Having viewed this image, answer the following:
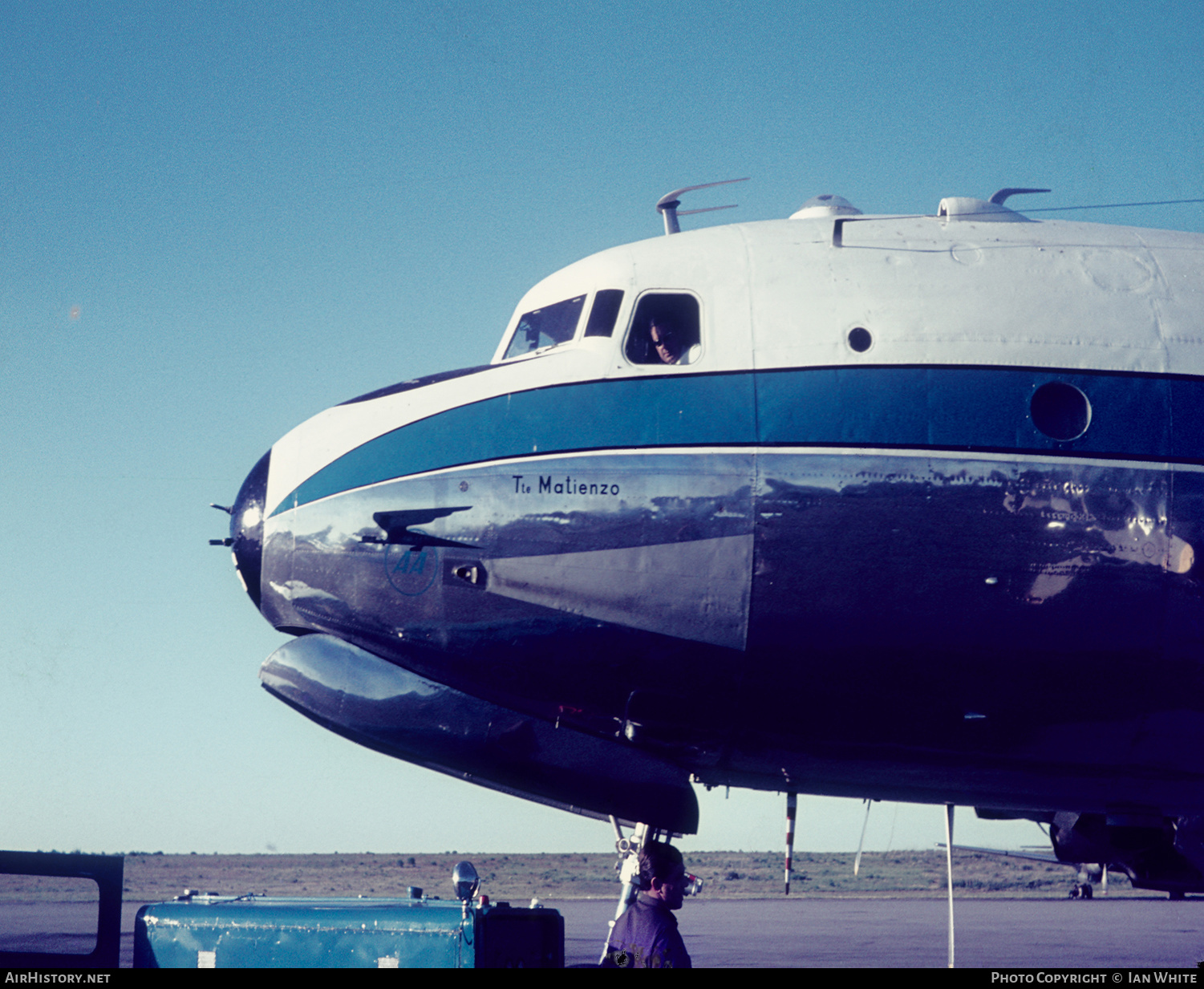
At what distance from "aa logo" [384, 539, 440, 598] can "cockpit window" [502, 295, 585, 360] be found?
2.10 meters

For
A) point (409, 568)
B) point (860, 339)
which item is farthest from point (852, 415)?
point (409, 568)

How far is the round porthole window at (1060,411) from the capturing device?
8.70m

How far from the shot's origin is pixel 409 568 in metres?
8.86

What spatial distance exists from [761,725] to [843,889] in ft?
296

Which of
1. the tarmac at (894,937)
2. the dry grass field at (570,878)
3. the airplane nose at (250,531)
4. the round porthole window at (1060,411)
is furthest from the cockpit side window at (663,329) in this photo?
the dry grass field at (570,878)

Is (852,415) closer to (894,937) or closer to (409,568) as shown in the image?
(409,568)

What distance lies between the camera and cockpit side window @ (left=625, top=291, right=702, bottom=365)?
9.24 metres

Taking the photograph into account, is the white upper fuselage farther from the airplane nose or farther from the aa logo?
the aa logo

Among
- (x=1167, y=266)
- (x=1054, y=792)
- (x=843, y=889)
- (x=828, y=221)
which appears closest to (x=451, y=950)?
(x=1054, y=792)

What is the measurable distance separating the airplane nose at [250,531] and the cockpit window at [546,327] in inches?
91.6

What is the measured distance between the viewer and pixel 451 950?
7.99 meters

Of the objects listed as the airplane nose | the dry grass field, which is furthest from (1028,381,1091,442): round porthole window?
the dry grass field

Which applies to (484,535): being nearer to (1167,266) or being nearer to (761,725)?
(761,725)

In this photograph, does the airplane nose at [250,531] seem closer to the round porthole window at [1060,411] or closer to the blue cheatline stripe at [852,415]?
the blue cheatline stripe at [852,415]
